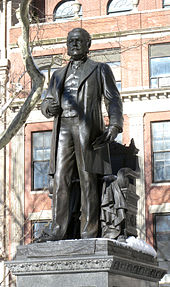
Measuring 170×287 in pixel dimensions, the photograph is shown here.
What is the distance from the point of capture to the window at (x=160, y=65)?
1196 inches

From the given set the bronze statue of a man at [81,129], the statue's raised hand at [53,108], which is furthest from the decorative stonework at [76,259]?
the statue's raised hand at [53,108]

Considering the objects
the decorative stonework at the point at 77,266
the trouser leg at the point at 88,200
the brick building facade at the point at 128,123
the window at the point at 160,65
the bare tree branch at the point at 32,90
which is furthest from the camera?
the window at the point at 160,65

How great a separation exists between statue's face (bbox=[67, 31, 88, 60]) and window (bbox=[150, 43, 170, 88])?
22145mm

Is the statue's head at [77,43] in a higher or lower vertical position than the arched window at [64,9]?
lower

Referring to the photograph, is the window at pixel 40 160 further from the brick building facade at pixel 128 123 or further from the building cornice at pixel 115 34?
the building cornice at pixel 115 34

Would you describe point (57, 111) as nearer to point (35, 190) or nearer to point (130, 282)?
point (130, 282)

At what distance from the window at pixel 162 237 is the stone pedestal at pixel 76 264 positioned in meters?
20.7

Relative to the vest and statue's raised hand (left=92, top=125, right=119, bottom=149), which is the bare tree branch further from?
statue's raised hand (left=92, top=125, right=119, bottom=149)

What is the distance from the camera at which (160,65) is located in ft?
100

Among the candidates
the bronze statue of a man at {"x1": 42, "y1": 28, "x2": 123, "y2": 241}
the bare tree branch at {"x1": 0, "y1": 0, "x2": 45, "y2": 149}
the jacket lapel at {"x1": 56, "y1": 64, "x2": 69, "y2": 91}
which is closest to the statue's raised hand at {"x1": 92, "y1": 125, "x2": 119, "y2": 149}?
the bronze statue of a man at {"x1": 42, "y1": 28, "x2": 123, "y2": 241}

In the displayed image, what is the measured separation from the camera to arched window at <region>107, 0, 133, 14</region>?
32.9 metres

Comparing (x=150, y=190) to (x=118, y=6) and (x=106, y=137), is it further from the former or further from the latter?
(x=106, y=137)

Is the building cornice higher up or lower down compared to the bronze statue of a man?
higher up

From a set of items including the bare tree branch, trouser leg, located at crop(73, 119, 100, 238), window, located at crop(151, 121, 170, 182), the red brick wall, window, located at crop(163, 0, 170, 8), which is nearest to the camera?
trouser leg, located at crop(73, 119, 100, 238)
